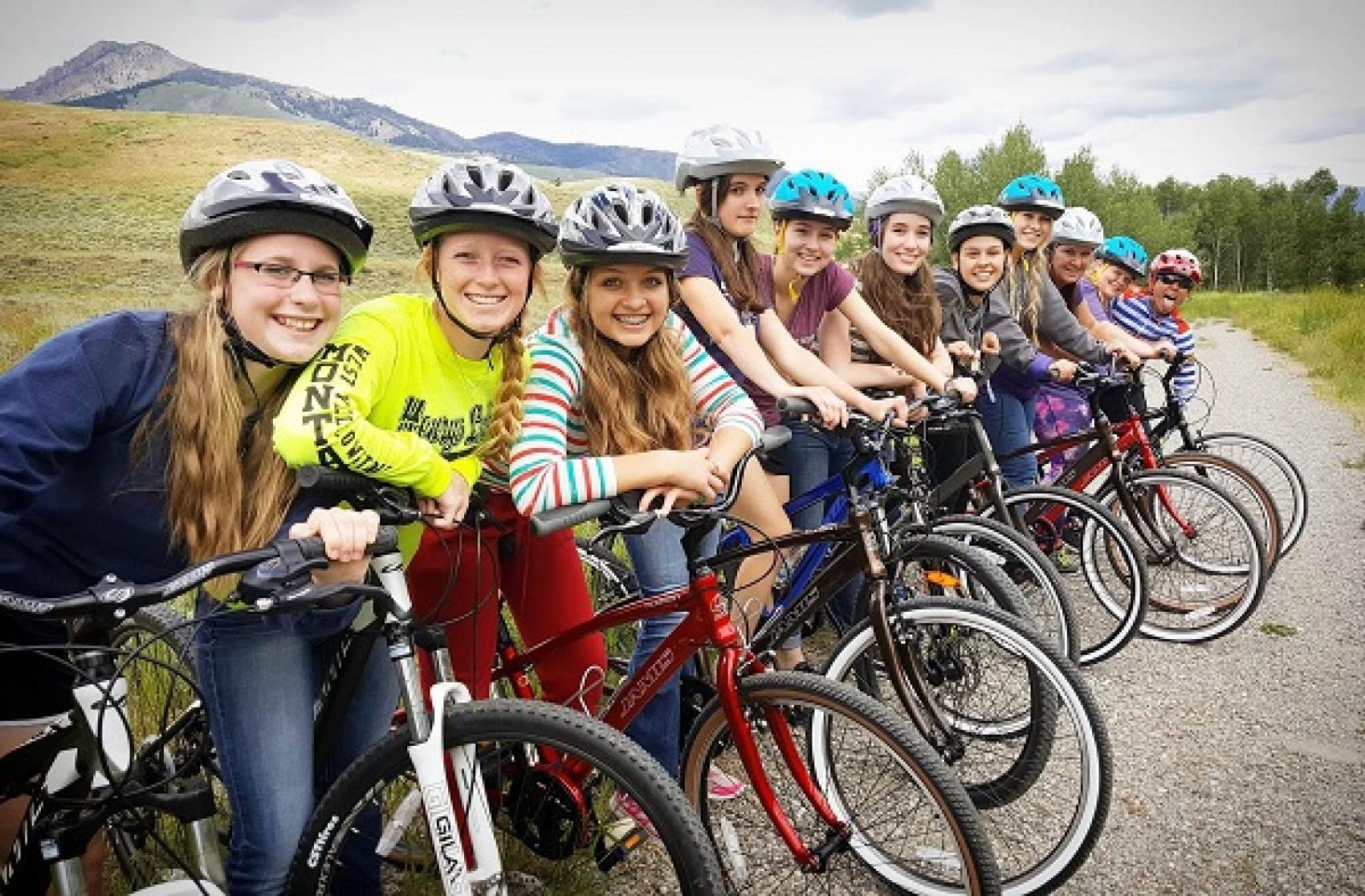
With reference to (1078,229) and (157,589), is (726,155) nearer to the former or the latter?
(157,589)

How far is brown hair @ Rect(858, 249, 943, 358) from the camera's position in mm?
4598

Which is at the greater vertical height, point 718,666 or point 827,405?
point 827,405

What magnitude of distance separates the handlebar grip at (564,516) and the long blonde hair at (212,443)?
1.99ft

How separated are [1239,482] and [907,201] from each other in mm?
2841

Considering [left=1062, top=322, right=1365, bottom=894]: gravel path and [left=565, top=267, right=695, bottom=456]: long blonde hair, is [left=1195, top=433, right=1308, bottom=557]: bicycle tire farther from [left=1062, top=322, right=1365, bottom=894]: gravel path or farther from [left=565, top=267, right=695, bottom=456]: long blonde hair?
[left=565, top=267, right=695, bottom=456]: long blonde hair

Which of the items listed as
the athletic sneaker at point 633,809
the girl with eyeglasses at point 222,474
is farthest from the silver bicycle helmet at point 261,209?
the athletic sneaker at point 633,809

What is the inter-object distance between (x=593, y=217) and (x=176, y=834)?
2363 millimetres

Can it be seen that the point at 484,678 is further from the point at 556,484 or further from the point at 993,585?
the point at 993,585

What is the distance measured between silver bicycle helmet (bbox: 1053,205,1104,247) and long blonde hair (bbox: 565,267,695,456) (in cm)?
420

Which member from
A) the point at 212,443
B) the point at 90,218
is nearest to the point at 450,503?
the point at 212,443

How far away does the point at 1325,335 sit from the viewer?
1786cm

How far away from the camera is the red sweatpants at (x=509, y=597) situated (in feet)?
8.45

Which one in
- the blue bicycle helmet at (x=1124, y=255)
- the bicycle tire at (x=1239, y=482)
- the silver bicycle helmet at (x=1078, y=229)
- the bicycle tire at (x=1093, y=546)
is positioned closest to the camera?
the bicycle tire at (x=1093, y=546)

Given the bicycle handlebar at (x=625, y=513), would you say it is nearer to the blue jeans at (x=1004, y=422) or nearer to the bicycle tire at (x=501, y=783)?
the bicycle tire at (x=501, y=783)
